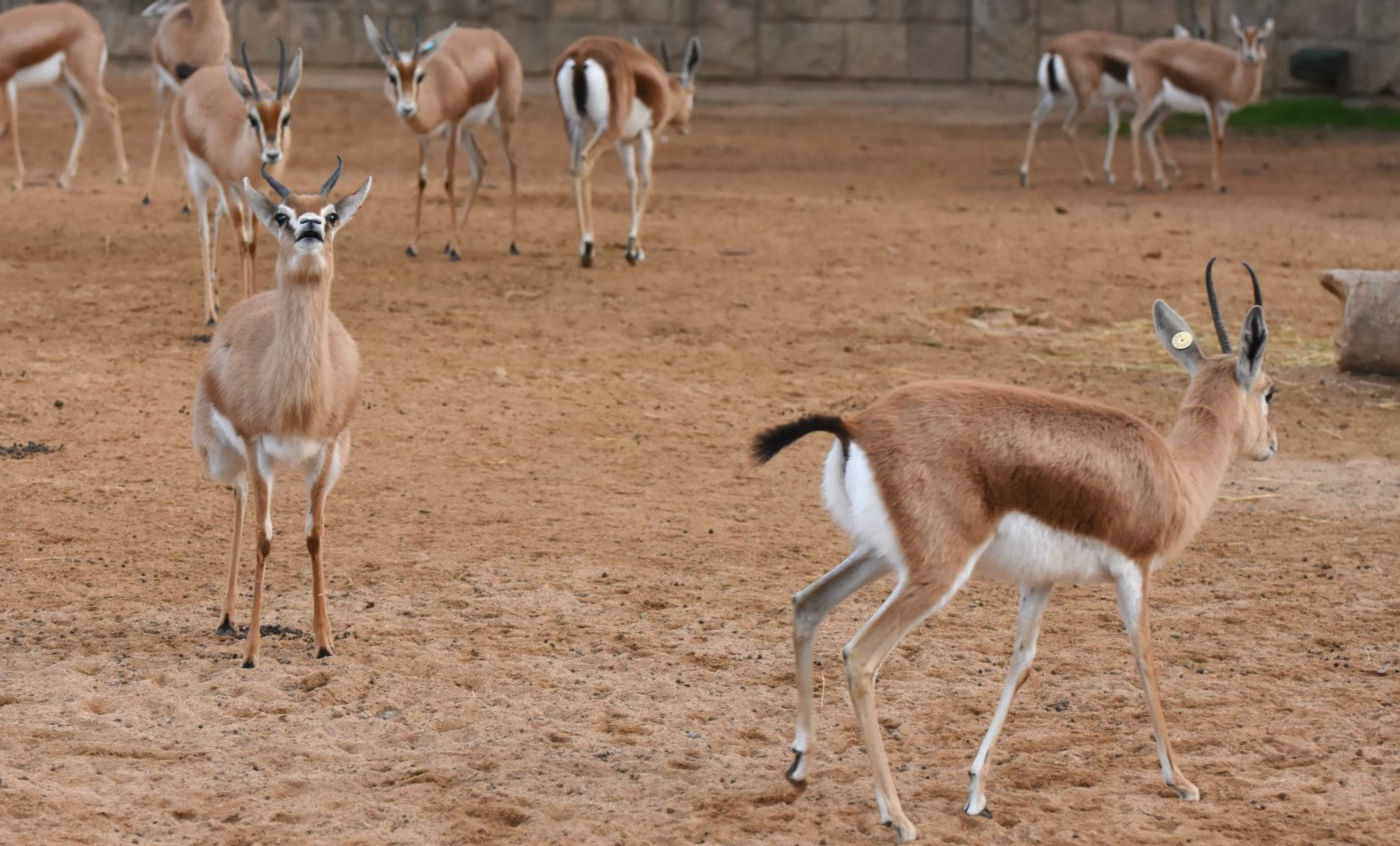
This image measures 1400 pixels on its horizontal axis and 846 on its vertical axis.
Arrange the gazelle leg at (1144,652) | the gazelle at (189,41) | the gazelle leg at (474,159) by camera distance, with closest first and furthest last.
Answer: the gazelle leg at (1144,652), the gazelle at (189,41), the gazelle leg at (474,159)

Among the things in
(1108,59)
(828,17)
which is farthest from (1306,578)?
(828,17)

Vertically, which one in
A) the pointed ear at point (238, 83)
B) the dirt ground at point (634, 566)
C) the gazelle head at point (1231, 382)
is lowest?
the dirt ground at point (634, 566)

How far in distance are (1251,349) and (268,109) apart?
17.3ft

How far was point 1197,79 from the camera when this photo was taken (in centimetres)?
1463

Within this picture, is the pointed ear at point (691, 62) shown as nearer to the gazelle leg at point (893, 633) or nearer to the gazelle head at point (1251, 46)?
the gazelle head at point (1251, 46)

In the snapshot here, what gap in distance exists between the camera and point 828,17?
18.5 meters

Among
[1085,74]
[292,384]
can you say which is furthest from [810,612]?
[1085,74]

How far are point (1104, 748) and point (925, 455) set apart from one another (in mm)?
1097

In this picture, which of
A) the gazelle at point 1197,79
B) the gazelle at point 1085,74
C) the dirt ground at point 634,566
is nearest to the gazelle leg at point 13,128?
the dirt ground at point 634,566

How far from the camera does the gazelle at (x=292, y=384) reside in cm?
481

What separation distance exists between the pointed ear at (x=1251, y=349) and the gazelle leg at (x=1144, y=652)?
0.75m

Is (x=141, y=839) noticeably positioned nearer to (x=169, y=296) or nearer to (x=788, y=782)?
(x=788, y=782)

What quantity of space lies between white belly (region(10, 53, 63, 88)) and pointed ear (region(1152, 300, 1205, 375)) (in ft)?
34.5

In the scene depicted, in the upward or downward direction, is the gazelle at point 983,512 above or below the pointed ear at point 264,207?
below
